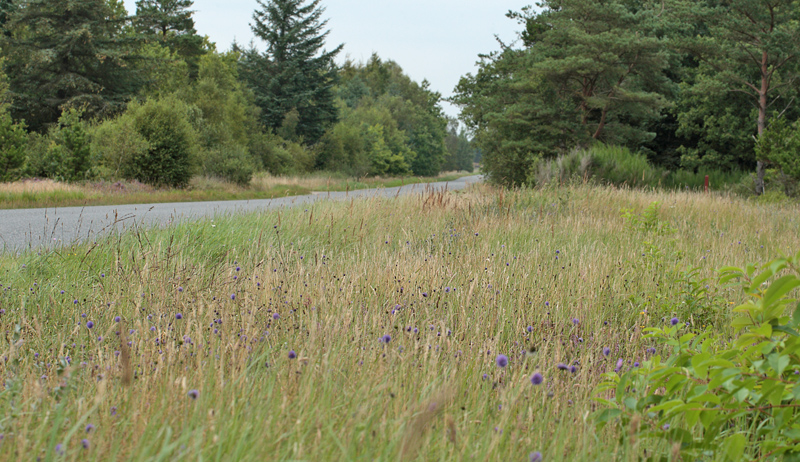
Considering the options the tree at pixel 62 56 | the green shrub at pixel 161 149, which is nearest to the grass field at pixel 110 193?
the green shrub at pixel 161 149

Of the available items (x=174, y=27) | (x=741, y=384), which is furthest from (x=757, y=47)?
(x=174, y=27)

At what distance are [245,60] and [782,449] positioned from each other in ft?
135

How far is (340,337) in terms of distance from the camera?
2.33m

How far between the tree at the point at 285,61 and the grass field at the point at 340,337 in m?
32.3

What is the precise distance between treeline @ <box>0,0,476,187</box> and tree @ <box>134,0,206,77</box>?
0.29ft

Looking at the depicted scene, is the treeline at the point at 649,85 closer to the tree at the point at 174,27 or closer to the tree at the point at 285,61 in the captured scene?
the tree at the point at 285,61

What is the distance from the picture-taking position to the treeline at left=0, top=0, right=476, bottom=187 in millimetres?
19156

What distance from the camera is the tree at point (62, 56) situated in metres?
28.7

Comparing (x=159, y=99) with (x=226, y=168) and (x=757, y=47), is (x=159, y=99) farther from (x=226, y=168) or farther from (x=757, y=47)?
(x=757, y=47)

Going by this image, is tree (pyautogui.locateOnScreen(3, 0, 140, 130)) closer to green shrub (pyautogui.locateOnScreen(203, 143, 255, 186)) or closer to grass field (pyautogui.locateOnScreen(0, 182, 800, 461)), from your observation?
green shrub (pyautogui.locateOnScreen(203, 143, 255, 186))

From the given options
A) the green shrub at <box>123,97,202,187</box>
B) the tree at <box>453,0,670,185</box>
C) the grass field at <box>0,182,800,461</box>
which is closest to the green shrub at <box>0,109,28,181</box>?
the green shrub at <box>123,97,202,187</box>

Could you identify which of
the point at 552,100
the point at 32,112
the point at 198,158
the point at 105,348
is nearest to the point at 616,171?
the point at 552,100

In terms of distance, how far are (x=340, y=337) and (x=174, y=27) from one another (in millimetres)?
46188

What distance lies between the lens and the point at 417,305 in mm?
3295
